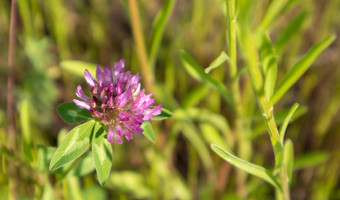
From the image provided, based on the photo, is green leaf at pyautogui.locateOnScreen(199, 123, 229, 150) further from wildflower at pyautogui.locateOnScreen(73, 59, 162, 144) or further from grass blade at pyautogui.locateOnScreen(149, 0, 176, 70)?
wildflower at pyautogui.locateOnScreen(73, 59, 162, 144)

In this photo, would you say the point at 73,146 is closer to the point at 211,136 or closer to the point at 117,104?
the point at 117,104

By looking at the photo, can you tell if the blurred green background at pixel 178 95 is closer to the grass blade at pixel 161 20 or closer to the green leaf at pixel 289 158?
the grass blade at pixel 161 20

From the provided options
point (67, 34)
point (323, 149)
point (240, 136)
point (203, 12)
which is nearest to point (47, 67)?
point (67, 34)

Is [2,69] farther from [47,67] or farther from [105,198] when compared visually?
[105,198]

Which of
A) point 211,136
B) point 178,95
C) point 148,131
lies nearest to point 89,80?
point 148,131

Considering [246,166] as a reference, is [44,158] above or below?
above

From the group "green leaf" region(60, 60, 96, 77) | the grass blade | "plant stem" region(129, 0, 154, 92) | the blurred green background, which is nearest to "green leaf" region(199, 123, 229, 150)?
the blurred green background

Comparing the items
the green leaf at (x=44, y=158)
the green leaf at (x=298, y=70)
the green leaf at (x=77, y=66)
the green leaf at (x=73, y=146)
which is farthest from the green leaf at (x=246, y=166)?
the green leaf at (x=77, y=66)
